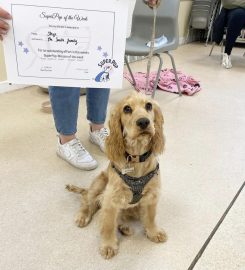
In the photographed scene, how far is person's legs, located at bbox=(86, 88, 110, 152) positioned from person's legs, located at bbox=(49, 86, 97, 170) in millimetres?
114

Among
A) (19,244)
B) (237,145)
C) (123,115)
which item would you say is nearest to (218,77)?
(237,145)

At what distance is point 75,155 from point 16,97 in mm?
1138

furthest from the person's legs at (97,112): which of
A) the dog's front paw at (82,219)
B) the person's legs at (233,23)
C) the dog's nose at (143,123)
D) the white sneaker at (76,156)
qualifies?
the person's legs at (233,23)

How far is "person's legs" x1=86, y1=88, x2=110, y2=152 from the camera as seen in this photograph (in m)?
1.66

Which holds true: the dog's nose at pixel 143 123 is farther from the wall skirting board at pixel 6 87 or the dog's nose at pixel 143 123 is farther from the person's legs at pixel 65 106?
the wall skirting board at pixel 6 87

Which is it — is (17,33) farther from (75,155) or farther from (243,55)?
(243,55)

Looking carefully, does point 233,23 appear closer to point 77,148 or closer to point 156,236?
point 77,148

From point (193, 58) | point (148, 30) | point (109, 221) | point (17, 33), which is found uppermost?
point (17, 33)

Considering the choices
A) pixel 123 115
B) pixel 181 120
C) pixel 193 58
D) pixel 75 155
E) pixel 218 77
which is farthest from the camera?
pixel 193 58

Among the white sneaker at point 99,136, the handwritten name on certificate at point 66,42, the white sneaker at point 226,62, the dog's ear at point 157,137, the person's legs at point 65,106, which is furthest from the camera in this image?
the white sneaker at point 226,62

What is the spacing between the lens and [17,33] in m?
1.24

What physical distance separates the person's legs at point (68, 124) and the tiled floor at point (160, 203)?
0.05 m

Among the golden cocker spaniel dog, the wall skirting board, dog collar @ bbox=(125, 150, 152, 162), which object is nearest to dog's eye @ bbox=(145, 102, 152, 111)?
the golden cocker spaniel dog

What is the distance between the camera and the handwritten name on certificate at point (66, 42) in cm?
122
